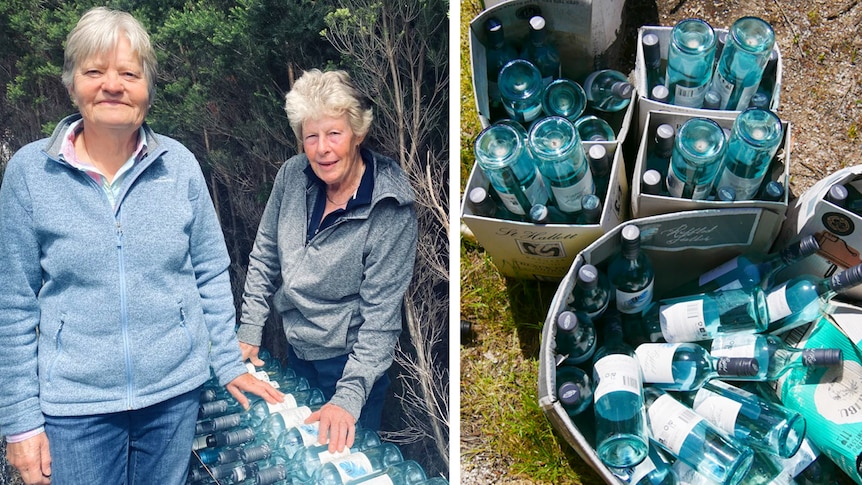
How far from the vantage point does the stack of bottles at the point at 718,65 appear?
7.04ft

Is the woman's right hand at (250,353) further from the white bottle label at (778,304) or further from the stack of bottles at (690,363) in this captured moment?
the white bottle label at (778,304)

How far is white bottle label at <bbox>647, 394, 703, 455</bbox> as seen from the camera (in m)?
1.92

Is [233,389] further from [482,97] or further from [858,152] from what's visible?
[858,152]

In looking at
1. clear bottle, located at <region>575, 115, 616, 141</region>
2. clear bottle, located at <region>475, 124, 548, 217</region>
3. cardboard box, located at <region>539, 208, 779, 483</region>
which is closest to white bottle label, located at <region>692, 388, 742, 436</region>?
cardboard box, located at <region>539, 208, 779, 483</region>

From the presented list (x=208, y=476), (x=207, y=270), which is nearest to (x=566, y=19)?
(x=207, y=270)

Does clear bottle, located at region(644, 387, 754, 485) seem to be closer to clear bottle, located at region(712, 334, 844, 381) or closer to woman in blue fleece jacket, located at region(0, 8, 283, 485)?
clear bottle, located at region(712, 334, 844, 381)

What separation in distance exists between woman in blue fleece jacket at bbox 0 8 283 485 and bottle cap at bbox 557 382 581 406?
925 millimetres

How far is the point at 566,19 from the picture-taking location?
7.80 feet

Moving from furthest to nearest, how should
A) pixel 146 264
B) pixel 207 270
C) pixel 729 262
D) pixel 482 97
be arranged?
pixel 482 97 < pixel 729 262 < pixel 207 270 < pixel 146 264

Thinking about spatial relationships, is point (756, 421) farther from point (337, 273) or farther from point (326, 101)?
point (326, 101)

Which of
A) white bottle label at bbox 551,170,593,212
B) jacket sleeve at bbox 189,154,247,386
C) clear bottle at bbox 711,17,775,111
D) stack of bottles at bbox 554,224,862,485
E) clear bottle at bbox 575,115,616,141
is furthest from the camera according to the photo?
clear bottle at bbox 575,115,616,141

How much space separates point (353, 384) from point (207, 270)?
47cm

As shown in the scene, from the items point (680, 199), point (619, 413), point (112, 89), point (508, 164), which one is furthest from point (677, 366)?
point (112, 89)

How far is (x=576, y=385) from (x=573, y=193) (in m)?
0.52
